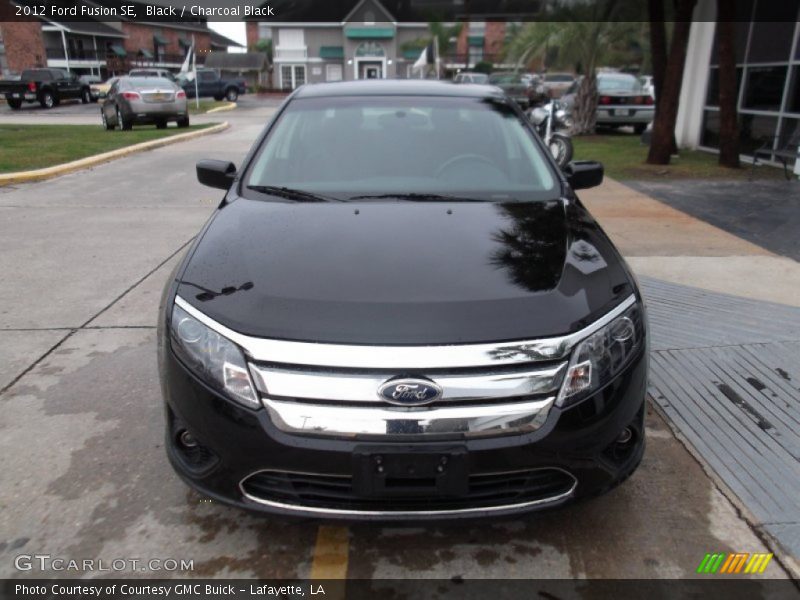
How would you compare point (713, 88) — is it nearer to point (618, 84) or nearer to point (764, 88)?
point (764, 88)

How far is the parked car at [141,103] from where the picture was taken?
62.2 ft

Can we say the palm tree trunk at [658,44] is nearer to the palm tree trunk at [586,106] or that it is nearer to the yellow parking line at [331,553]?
the palm tree trunk at [586,106]

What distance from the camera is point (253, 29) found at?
78938 mm

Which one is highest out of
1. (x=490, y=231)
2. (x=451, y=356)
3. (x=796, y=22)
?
(x=796, y=22)

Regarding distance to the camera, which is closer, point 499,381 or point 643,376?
point 499,381

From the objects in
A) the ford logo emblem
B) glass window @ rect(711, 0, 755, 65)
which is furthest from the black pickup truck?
the ford logo emblem

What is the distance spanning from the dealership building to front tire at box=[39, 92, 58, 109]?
28543 mm

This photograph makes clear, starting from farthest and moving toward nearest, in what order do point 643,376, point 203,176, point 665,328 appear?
point 665,328 < point 203,176 < point 643,376

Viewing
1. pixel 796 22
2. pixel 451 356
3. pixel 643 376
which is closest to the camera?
pixel 451 356

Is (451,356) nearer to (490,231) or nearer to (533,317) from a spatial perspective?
(533,317)

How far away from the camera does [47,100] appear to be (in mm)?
31797

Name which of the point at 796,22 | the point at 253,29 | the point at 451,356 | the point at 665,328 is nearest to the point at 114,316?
the point at 451,356

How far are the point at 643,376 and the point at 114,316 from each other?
3.70 meters

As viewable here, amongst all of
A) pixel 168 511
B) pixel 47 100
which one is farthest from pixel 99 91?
pixel 168 511
